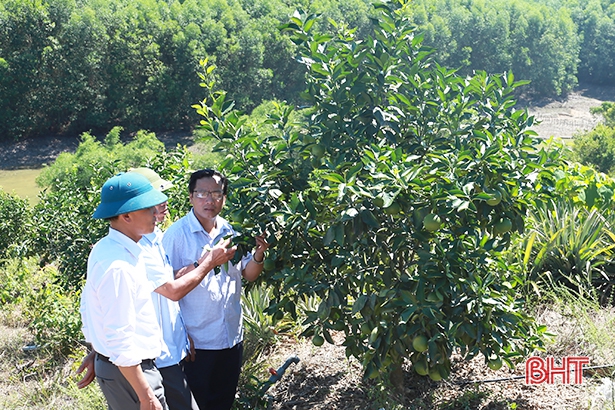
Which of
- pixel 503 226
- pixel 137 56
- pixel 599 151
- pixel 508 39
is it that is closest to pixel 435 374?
pixel 503 226

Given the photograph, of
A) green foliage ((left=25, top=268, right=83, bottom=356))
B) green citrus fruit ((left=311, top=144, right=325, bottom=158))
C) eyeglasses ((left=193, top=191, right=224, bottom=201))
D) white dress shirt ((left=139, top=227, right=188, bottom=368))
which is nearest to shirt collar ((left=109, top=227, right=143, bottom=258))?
white dress shirt ((left=139, top=227, right=188, bottom=368))

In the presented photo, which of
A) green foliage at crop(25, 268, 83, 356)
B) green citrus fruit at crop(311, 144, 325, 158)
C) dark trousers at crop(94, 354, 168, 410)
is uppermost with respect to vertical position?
green citrus fruit at crop(311, 144, 325, 158)

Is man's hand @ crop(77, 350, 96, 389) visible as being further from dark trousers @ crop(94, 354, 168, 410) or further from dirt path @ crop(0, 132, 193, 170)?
dirt path @ crop(0, 132, 193, 170)

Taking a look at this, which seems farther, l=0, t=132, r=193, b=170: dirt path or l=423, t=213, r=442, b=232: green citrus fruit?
l=0, t=132, r=193, b=170: dirt path

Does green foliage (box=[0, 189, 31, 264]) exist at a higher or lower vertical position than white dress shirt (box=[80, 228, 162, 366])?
lower

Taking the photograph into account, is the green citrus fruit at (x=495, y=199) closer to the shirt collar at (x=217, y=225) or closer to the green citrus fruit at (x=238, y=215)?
the green citrus fruit at (x=238, y=215)

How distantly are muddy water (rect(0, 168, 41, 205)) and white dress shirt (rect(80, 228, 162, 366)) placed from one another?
52.0ft

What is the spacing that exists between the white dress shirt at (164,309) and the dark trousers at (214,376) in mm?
194

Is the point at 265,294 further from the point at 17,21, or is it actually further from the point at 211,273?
the point at 17,21

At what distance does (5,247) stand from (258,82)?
19685mm

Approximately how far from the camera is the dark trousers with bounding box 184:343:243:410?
3160 mm

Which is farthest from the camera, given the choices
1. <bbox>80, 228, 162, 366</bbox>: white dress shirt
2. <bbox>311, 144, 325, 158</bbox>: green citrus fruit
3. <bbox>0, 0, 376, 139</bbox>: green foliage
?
<bbox>0, 0, 376, 139</bbox>: green foliage

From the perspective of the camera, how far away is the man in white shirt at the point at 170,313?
2.74m

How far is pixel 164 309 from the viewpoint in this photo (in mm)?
2850
